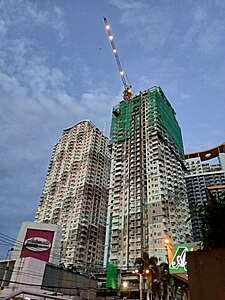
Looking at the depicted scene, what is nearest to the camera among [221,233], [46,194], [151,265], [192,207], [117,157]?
[221,233]

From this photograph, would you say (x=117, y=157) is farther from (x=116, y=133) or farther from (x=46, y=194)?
(x=46, y=194)

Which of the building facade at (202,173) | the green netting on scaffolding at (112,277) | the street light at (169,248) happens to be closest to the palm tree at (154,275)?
the street light at (169,248)

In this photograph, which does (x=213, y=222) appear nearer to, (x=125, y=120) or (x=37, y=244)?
(x=37, y=244)

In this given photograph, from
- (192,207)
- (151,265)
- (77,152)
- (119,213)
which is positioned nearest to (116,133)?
(77,152)

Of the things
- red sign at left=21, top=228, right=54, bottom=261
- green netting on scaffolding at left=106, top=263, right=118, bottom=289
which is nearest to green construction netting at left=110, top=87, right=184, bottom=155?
green netting on scaffolding at left=106, top=263, right=118, bottom=289

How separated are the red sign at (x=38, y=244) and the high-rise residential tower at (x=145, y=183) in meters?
21.0

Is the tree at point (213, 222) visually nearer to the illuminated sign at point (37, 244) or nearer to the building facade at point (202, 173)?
the illuminated sign at point (37, 244)

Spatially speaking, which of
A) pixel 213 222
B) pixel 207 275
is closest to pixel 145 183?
pixel 213 222

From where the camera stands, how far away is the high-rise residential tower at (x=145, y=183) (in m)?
59.8

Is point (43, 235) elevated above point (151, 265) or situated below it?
above

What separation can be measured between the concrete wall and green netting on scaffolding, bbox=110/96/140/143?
74447 millimetres

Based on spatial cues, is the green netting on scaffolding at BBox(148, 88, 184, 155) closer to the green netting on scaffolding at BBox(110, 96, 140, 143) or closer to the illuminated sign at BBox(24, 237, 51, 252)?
the green netting on scaffolding at BBox(110, 96, 140, 143)

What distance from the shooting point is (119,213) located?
67.4 metres

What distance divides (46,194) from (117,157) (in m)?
29.1
